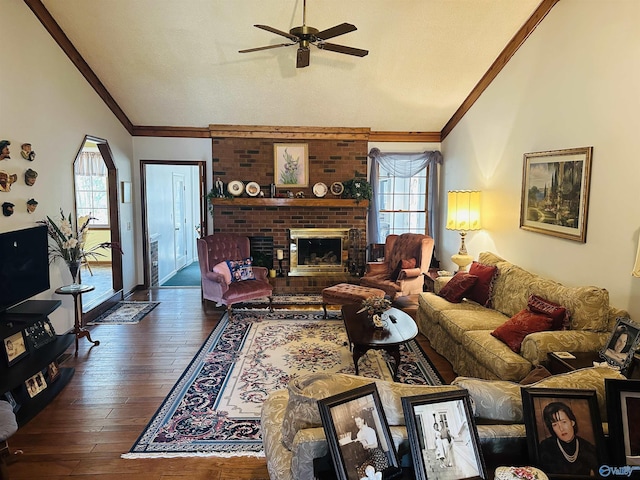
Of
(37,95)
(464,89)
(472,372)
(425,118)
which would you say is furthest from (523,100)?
(37,95)

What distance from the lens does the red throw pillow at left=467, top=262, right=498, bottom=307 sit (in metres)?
4.45

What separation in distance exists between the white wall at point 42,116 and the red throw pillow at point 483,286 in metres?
4.43

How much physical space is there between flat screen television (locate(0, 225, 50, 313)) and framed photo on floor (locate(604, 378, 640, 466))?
160 inches

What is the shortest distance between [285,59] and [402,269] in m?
3.07

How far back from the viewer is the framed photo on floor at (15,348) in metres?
3.19

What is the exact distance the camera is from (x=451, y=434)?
1598mm

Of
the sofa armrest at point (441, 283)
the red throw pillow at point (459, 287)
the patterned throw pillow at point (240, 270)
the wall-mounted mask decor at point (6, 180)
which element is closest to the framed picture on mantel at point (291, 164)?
the patterned throw pillow at point (240, 270)

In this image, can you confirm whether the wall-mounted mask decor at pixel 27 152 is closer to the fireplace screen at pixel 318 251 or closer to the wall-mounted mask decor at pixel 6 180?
the wall-mounted mask decor at pixel 6 180

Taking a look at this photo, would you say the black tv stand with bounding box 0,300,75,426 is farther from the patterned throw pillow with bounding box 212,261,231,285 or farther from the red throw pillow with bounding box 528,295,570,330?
the red throw pillow with bounding box 528,295,570,330

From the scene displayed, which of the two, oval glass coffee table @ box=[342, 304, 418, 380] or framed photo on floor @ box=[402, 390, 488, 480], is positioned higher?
framed photo on floor @ box=[402, 390, 488, 480]

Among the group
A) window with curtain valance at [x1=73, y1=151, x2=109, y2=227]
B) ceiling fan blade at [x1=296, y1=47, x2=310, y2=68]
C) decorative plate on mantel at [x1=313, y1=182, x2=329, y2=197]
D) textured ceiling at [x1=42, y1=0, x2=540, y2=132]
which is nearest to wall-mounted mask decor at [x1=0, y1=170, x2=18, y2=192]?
textured ceiling at [x1=42, y1=0, x2=540, y2=132]

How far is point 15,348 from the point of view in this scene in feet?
10.8

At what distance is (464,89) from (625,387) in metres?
4.90

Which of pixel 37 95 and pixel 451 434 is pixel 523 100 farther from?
pixel 37 95
